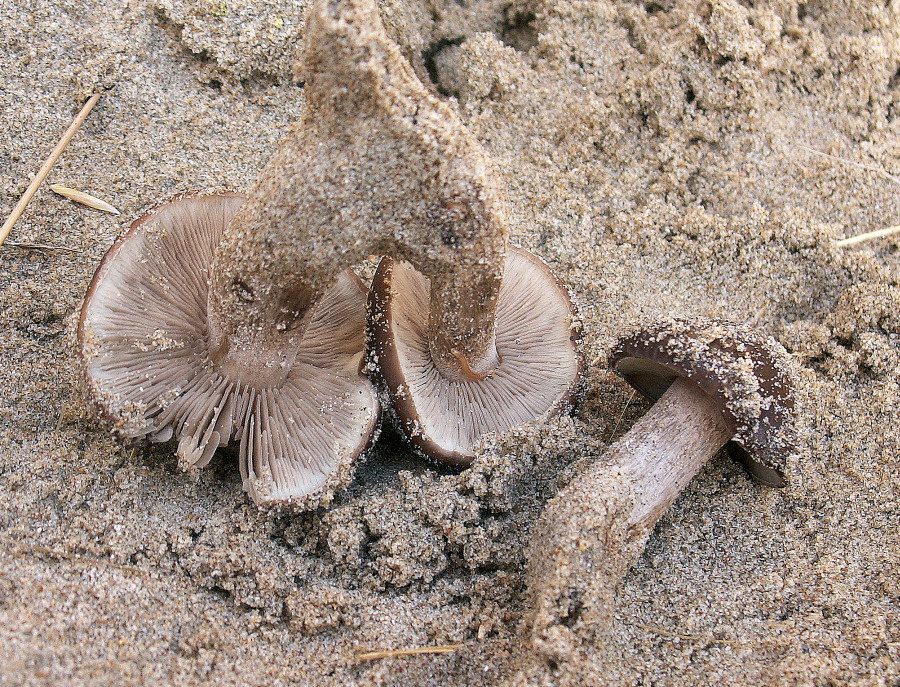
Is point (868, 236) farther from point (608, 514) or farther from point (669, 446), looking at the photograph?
point (608, 514)

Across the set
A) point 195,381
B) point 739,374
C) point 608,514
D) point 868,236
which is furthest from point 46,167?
point 868,236

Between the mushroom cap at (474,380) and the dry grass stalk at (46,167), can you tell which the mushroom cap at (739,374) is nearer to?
the mushroom cap at (474,380)

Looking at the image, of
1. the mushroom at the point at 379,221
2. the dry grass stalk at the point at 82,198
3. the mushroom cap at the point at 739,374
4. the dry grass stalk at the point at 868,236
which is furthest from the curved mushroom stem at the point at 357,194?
the dry grass stalk at the point at 868,236

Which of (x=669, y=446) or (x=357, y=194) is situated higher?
(x=357, y=194)

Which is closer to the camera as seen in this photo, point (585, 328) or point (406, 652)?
point (406, 652)

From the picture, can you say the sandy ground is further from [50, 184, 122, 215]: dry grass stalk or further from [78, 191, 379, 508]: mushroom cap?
[78, 191, 379, 508]: mushroom cap

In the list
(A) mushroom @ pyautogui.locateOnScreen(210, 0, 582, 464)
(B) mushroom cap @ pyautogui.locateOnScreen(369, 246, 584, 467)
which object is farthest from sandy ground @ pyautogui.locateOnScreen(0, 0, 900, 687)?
(A) mushroom @ pyautogui.locateOnScreen(210, 0, 582, 464)
